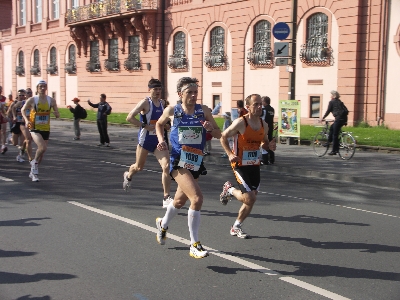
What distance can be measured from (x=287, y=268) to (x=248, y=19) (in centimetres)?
2423

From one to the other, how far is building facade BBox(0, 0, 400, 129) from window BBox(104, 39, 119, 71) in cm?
7

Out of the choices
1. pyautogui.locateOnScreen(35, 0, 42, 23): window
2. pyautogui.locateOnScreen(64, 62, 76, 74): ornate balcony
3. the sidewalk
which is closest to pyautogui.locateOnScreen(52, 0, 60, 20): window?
pyautogui.locateOnScreen(35, 0, 42, 23): window

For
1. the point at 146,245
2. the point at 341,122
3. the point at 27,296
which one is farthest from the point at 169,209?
the point at 341,122

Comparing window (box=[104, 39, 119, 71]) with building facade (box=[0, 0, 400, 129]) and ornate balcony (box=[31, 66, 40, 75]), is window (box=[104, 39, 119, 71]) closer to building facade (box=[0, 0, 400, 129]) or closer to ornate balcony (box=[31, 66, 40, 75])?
building facade (box=[0, 0, 400, 129])

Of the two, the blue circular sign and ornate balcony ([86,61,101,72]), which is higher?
the blue circular sign

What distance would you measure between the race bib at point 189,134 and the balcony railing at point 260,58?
866 inches

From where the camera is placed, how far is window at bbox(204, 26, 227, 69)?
30391mm

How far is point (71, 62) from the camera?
143 feet

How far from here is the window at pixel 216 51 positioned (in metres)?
30.4

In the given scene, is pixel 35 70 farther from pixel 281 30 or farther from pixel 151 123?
pixel 151 123

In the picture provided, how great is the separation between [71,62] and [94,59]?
11.7 feet

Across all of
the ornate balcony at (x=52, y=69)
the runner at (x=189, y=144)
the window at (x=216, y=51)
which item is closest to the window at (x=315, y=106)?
the window at (x=216, y=51)

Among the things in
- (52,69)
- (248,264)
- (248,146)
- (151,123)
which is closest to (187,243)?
(248,264)

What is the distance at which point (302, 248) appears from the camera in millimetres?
6445
